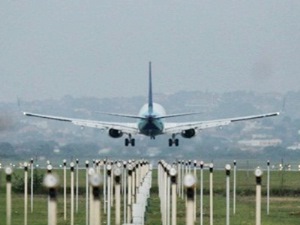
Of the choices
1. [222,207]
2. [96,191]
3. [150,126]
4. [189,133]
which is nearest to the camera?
[96,191]

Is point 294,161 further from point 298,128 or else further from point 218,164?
point 298,128

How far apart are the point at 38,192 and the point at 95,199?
42601mm

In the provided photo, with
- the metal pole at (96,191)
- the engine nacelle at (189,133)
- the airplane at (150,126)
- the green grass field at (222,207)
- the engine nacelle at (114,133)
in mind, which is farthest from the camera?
the engine nacelle at (189,133)

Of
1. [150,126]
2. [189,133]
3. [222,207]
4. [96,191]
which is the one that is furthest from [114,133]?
[96,191]

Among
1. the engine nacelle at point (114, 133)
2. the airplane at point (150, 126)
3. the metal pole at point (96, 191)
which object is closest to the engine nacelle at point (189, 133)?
the airplane at point (150, 126)

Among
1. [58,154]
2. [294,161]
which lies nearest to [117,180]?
[58,154]

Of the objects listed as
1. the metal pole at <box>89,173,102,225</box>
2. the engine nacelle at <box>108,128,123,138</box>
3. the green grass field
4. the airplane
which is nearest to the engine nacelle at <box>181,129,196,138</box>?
the airplane

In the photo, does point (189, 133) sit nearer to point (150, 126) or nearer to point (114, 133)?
point (150, 126)

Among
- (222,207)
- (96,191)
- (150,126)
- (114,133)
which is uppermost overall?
(150,126)

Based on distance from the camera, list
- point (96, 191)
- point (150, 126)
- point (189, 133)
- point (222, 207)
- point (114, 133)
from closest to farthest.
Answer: point (96, 191) → point (222, 207) → point (150, 126) → point (114, 133) → point (189, 133)

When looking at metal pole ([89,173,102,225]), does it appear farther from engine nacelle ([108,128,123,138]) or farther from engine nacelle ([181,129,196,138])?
engine nacelle ([181,129,196,138])

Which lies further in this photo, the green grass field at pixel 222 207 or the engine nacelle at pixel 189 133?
the engine nacelle at pixel 189 133

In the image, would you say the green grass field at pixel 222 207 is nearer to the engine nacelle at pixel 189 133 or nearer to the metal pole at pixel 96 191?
the metal pole at pixel 96 191

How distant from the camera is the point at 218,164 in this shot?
108 meters
